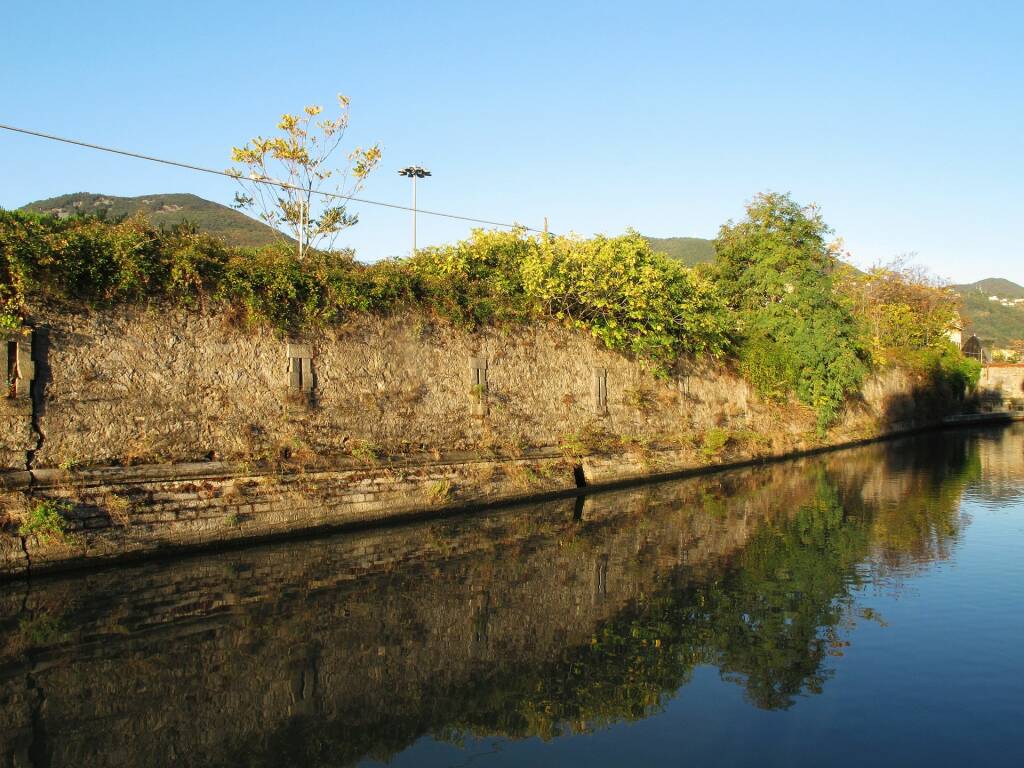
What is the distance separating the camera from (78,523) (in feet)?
32.4

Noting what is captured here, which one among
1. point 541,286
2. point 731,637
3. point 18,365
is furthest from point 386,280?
point 731,637

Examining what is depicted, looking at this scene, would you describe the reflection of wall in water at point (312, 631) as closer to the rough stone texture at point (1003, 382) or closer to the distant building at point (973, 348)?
the rough stone texture at point (1003, 382)

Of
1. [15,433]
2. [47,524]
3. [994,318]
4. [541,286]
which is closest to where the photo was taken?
[47,524]

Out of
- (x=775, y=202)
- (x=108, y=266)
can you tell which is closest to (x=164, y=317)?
(x=108, y=266)

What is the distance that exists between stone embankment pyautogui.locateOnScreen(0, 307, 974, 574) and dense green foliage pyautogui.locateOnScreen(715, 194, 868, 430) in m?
7.97

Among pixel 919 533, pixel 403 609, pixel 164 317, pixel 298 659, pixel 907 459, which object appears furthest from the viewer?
pixel 907 459

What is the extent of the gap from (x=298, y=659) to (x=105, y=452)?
5.55m

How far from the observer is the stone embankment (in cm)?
1008

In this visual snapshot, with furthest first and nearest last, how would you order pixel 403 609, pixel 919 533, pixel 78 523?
pixel 919 533 < pixel 78 523 < pixel 403 609

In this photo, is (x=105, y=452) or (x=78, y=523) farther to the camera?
(x=105, y=452)

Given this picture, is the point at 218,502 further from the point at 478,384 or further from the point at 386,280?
the point at 478,384

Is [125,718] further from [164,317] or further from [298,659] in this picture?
[164,317]

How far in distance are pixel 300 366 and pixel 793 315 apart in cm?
1919

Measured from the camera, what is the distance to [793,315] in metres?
26.1
